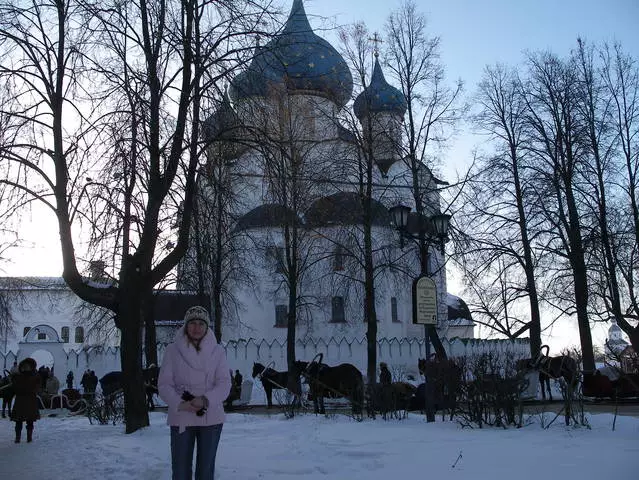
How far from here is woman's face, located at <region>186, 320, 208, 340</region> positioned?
632 centimetres

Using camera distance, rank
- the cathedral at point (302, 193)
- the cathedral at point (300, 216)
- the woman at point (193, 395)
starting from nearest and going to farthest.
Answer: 1. the woman at point (193, 395)
2. the cathedral at point (302, 193)
3. the cathedral at point (300, 216)

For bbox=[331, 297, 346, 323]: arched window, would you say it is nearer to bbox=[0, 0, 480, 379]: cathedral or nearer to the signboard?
bbox=[0, 0, 480, 379]: cathedral

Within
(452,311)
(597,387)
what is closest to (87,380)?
(597,387)

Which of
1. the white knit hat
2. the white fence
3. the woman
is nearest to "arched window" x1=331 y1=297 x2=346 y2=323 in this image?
the white fence

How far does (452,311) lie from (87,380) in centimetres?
3226

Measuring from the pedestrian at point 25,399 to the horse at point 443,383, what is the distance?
725cm

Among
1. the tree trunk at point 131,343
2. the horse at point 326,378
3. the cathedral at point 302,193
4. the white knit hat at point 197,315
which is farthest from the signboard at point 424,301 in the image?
the white knit hat at point 197,315

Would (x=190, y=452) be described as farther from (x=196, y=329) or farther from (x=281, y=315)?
(x=281, y=315)

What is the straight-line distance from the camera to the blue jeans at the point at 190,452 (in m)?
6.09

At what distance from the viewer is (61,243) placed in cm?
1247

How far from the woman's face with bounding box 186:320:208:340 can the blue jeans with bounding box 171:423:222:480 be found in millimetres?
833

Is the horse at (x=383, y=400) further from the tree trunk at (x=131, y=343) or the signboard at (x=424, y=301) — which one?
the tree trunk at (x=131, y=343)

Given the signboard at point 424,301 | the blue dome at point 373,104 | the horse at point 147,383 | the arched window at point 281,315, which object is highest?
the blue dome at point 373,104

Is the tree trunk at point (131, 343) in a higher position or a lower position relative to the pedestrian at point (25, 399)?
higher
